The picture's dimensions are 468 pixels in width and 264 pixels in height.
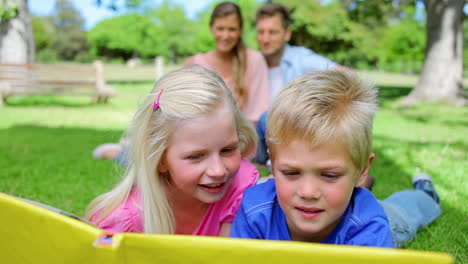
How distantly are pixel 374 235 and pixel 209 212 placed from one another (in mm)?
886

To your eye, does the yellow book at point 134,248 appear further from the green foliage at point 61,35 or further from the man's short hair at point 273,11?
the green foliage at point 61,35

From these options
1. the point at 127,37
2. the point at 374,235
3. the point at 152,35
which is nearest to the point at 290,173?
the point at 374,235

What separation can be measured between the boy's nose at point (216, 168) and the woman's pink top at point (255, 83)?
2726mm

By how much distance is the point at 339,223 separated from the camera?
1.68 metres

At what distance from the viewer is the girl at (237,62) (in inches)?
175

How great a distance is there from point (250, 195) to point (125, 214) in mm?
597

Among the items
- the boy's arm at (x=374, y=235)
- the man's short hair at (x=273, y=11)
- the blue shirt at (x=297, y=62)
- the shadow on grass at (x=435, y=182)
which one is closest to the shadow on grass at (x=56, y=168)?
the boy's arm at (x=374, y=235)

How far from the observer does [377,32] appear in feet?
164

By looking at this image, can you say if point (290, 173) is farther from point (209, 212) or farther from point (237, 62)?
point (237, 62)

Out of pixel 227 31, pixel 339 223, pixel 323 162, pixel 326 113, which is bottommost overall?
pixel 339 223

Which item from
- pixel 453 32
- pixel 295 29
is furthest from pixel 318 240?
pixel 295 29

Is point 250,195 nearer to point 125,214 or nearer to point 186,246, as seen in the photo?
point 125,214

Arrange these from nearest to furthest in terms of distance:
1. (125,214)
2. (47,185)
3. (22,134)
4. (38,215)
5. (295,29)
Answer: (38,215) < (125,214) < (47,185) < (22,134) < (295,29)

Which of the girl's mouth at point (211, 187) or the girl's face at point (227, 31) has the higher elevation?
the girl's face at point (227, 31)
